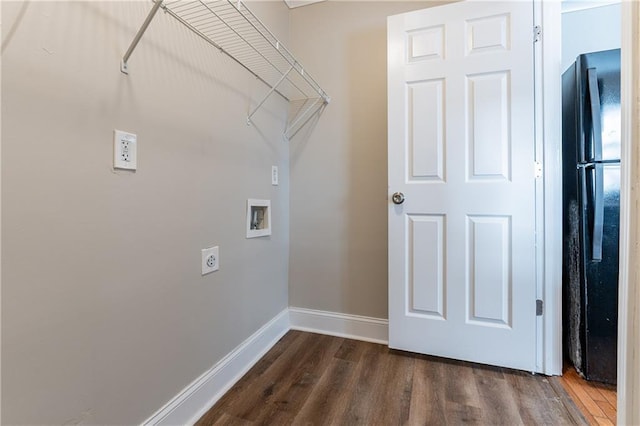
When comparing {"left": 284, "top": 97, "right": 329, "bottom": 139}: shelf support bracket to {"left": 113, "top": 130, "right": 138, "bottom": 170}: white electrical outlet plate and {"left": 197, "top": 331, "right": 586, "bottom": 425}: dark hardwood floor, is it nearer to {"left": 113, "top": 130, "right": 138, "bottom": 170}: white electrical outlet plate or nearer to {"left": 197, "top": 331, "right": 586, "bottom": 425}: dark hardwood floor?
{"left": 113, "top": 130, "right": 138, "bottom": 170}: white electrical outlet plate

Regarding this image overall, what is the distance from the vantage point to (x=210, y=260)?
1.29 metres

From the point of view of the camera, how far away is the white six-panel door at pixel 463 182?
1487 mm

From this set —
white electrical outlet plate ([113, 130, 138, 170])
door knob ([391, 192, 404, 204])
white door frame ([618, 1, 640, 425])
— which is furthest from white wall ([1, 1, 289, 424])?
white door frame ([618, 1, 640, 425])

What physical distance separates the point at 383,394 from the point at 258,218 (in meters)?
1.14

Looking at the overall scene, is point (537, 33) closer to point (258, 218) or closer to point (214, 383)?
point (258, 218)

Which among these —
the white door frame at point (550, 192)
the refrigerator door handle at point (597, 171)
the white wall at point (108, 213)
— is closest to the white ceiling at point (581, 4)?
the white door frame at point (550, 192)

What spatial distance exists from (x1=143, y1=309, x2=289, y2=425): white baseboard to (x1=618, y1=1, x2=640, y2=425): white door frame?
1.38 m

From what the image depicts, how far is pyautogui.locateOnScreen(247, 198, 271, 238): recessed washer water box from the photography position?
1590 mm

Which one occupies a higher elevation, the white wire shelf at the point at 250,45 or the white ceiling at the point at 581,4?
the white ceiling at the point at 581,4

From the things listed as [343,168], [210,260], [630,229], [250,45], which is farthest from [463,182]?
[210,260]

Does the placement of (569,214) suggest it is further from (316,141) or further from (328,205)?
(316,141)

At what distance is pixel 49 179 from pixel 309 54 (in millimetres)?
1764

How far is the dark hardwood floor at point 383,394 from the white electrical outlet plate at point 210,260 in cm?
62

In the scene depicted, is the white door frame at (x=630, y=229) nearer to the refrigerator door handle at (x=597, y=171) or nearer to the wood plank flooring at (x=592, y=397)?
the wood plank flooring at (x=592, y=397)
